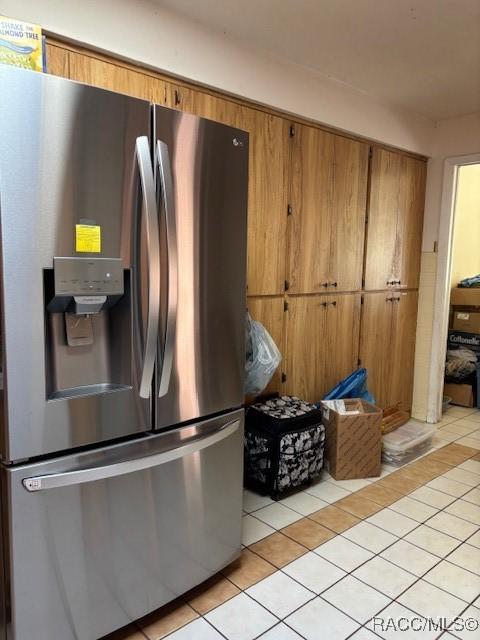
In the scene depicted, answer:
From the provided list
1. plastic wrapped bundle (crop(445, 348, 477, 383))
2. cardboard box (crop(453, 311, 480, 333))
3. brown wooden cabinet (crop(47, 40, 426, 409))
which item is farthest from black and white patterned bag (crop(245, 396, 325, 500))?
cardboard box (crop(453, 311, 480, 333))

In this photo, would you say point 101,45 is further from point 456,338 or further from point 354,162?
point 456,338

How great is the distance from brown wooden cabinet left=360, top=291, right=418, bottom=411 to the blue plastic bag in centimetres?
22

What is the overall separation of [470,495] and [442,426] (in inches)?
49.2

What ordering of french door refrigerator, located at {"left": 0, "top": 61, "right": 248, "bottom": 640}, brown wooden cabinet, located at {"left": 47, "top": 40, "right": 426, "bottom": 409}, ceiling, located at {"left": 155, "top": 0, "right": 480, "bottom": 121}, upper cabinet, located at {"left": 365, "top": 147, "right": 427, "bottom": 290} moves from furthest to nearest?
upper cabinet, located at {"left": 365, "top": 147, "right": 427, "bottom": 290} → brown wooden cabinet, located at {"left": 47, "top": 40, "right": 426, "bottom": 409} → ceiling, located at {"left": 155, "top": 0, "right": 480, "bottom": 121} → french door refrigerator, located at {"left": 0, "top": 61, "right": 248, "bottom": 640}

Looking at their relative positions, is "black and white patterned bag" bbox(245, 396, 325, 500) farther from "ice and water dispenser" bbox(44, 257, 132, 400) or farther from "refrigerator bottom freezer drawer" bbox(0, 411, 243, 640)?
"ice and water dispenser" bbox(44, 257, 132, 400)

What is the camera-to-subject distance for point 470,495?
8.93 feet

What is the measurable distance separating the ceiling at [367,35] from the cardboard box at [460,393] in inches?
101

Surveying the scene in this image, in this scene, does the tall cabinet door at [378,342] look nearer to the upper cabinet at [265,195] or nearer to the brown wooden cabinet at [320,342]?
the brown wooden cabinet at [320,342]

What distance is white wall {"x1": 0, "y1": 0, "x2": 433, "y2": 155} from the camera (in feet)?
5.92

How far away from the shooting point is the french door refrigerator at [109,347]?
4.18 ft

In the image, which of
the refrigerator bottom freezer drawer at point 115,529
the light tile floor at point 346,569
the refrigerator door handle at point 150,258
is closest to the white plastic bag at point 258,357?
the refrigerator bottom freezer drawer at point 115,529

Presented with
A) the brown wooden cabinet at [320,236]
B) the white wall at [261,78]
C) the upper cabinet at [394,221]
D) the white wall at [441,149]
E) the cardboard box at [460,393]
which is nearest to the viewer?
Result: the white wall at [261,78]

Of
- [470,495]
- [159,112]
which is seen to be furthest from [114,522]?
[470,495]

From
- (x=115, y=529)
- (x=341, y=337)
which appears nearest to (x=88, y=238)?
(x=115, y=529)
